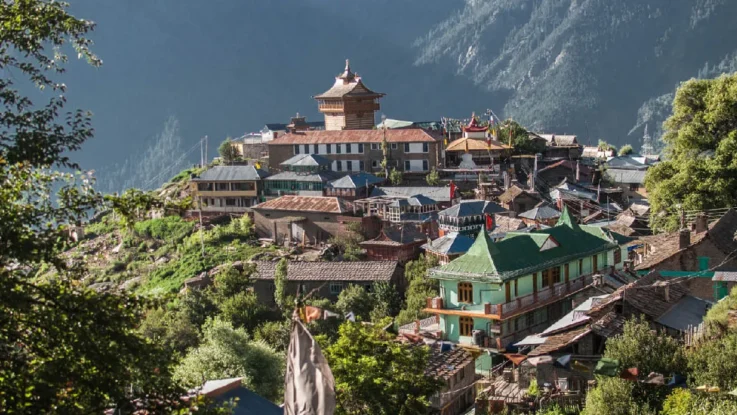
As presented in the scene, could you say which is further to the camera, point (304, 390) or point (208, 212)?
point (208, 212)

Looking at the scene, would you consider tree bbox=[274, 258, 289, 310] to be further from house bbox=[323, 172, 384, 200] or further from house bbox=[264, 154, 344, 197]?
house bbox=[264, 154, 344, 197]

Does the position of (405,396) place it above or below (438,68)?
below

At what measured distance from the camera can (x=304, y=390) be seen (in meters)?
10.5

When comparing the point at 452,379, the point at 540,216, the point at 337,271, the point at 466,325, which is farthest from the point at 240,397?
the point at 540,216

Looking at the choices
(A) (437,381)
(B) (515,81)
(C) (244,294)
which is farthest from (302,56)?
(A) (437,381)

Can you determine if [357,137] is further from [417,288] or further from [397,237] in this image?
[417,288]

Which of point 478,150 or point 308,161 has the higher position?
point 478,150

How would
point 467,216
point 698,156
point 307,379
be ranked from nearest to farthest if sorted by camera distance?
1. point 307,379
2. point 698,156
3. point 467,216

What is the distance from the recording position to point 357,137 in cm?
5278

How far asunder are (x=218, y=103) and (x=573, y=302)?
160410mm

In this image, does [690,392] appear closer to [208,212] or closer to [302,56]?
[208,212]

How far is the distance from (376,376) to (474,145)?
109ft

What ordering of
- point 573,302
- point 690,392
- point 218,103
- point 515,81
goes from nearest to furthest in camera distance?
1. point 690,392
2. point 573,302
3. point 515,81
4. point 218,103

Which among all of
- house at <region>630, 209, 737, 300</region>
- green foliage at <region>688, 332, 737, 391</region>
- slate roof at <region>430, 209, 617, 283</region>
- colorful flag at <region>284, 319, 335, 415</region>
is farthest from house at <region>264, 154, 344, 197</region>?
colorful flag at <region>284, 319, 335, 415</region>
